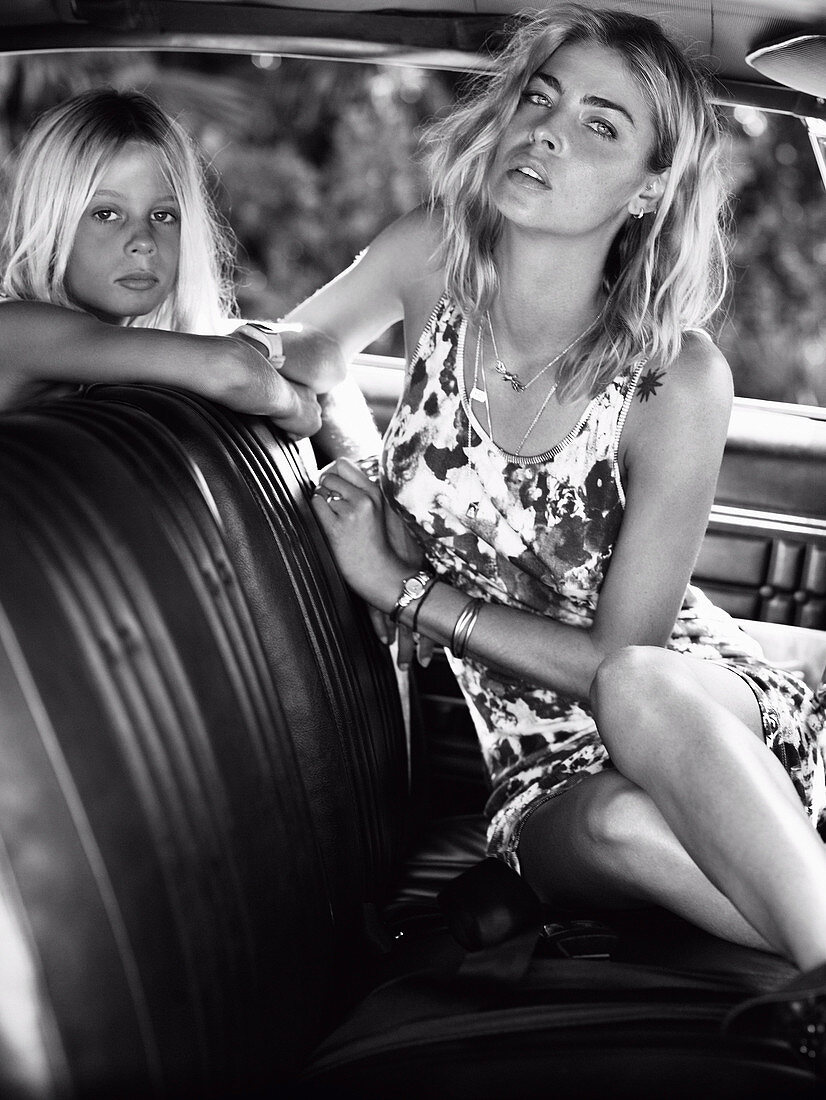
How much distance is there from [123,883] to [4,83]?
4.29 metres

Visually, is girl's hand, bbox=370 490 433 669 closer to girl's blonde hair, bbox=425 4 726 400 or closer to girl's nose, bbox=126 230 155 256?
girl's blonde hair, bbox=425 4 726 400

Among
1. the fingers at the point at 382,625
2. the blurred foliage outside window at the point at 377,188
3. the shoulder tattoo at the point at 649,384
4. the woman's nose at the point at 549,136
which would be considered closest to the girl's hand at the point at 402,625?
the fingers at the point at 382,625

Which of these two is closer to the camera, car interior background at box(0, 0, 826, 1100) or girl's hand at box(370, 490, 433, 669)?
car interior background at box(0, 0, 826, 1100)

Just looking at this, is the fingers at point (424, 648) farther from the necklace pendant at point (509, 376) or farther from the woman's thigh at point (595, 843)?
the necklace pendant at point (509, 376)

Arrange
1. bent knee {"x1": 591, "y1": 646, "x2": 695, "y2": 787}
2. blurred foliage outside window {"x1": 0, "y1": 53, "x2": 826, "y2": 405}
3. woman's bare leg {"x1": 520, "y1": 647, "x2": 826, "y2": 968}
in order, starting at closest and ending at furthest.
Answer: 1. woman's bare leg {"x1": 520, "y1": 647, "x2": 826, "y2": 968}
2. bent knee {"x1": 591, "y1": 646, "x2": 695, "y2": 787}
3. blurred foliage outside window {"x1": 0, "y1": 53, "x2": 826, "y2": 405}

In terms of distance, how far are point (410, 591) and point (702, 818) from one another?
52 cm

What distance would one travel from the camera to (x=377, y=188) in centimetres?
627

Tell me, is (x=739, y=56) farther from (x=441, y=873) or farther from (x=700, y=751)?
(x=441, y=873)

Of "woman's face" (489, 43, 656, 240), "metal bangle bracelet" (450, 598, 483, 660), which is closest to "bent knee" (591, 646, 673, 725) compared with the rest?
"metal bangle bracelet" (450, 598, 483, 660)

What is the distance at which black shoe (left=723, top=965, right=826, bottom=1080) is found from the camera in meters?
1.02

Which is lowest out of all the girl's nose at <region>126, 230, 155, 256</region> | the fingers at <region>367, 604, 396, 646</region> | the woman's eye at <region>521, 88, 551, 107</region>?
the fingers at <region>367, 604, 396, 646</region>

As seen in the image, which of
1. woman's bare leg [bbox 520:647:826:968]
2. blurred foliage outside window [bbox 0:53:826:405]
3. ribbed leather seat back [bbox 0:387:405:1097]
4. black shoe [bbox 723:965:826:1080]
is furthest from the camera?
blurred foliage outside window [bbox 0:53:826:405]

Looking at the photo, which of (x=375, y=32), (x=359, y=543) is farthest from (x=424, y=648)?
(x=375, y=32)

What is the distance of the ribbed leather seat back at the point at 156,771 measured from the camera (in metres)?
0.90
